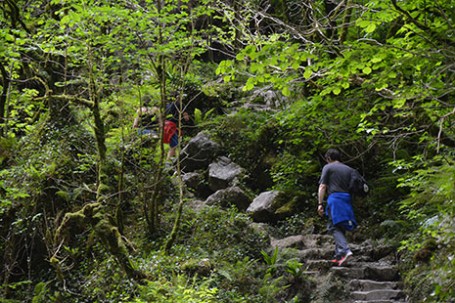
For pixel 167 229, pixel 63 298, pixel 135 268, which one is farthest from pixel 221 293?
pixel 63 298

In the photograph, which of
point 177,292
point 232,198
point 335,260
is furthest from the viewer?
point 232,198

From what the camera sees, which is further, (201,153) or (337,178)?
(201,153)

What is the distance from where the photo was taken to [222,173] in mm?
14398

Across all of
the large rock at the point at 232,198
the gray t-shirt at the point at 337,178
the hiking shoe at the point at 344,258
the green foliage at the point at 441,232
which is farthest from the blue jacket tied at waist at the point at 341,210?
the large rock at the point at 232,198

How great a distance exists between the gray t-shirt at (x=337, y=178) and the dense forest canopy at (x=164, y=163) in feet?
1.71

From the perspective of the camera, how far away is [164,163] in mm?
10992

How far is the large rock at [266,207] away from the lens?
41.3 ft

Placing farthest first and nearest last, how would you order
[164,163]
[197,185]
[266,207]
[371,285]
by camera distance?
[197,185] → [266,207] → [164,163] → [371,285]

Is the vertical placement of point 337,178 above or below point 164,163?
above

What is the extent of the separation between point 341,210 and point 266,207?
3373 mm

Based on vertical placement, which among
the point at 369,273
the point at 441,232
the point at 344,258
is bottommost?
the point at 369,273

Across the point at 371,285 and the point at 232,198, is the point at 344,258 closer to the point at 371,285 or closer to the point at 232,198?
the point at 371,285

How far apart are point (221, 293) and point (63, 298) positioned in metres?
3.46

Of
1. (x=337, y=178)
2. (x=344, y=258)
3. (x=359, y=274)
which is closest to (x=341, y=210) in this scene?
(x=337, y=178)
